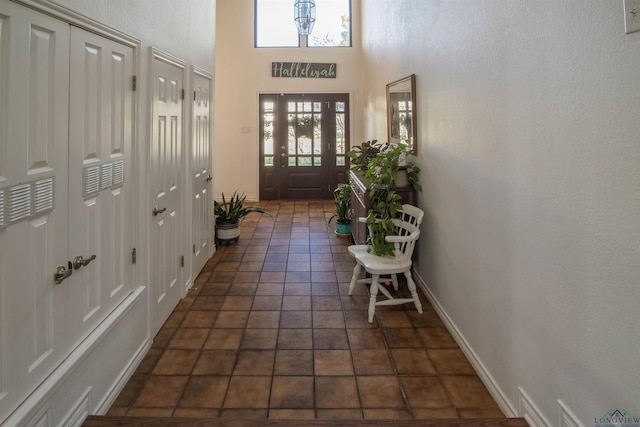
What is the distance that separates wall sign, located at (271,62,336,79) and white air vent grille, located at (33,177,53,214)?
7.25m

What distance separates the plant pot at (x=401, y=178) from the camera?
3.84m

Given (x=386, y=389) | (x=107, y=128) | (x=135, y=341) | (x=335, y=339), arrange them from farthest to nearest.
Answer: (x=335, y=339), (x=135, y=341), (x=386, y=389), (x=107, y=128)

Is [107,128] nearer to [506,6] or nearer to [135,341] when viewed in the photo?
[135,341]

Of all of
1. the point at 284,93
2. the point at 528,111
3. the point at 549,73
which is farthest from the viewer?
the point at 284,93

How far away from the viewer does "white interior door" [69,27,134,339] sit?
6.06 feet

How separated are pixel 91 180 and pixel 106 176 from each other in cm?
16

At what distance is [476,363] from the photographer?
2.44 metres

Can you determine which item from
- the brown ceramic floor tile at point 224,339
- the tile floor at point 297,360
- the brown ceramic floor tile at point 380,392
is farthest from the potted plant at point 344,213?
the brown ceramic floor tile at point 380,392

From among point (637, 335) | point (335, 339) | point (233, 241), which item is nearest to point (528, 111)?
point (637, 335)

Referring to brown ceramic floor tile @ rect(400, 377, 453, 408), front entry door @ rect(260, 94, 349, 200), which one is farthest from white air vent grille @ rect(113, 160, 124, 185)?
front entry door @ rect(260, 94, 349, 200)

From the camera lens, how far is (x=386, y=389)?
7.43ft

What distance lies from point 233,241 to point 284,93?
4.13 metres

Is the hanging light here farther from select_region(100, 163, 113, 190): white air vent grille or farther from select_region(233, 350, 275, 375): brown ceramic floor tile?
select_region(233, 350, 275, 375): brown ceramic floor tile

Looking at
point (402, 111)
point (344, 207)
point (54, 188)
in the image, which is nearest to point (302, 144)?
point (344, 207)
